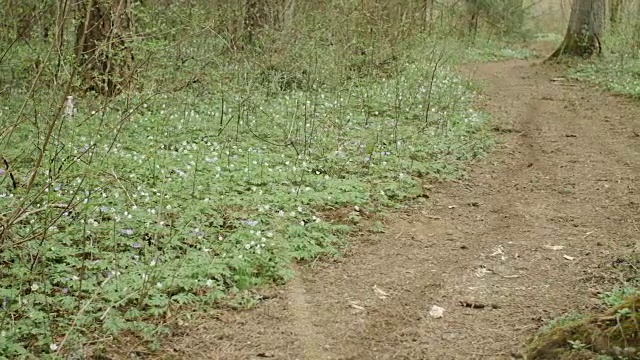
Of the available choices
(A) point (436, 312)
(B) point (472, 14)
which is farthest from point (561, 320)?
(B) point (472, 14)

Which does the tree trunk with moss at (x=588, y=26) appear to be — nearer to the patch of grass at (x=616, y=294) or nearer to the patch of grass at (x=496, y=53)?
the patch of grass at (x=496, y=53)

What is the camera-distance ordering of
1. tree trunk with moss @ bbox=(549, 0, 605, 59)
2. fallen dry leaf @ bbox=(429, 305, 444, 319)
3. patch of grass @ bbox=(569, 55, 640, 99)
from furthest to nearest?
1. tree trunk with moss @ bbox=(549, 0, 605, 59)
2. patch of grass @ bbox=(569, 55, 640, 99)
3. fallen dry leaf @ bbox=(429, 305, 444, 319)

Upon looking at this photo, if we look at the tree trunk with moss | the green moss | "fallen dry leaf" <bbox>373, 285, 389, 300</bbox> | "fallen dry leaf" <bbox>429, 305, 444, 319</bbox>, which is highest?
the tree trunk with moss

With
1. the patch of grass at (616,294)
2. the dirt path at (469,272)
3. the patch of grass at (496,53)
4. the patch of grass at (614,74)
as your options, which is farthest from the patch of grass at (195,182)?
the patch of grass at (496,53)

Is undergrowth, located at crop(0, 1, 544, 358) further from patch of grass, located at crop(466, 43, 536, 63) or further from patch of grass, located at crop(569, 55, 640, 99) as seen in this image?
patch of grass, located at crop(466, 43, 536, 63)

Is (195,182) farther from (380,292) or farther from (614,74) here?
(614,74)

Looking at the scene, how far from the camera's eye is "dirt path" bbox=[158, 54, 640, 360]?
13.9 feet

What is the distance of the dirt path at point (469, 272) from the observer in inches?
167

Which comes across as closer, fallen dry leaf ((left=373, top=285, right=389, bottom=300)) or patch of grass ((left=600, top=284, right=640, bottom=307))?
patch of grass ((left=600, top=284, right=640, bottom=307))

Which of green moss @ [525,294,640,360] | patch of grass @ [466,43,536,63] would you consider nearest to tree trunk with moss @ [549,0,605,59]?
patch of grass @ [466,43,536,63]

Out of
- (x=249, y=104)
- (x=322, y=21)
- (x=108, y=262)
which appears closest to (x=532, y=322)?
(x=108, y=262)

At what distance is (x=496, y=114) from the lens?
1158cm

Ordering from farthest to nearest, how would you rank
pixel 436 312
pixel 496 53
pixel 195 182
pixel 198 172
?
pixel 496 53 → pixel 198 172 → pixel 195 182 → pixel 436 312

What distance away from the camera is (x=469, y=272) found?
536cm
